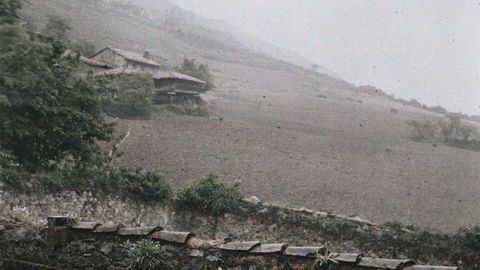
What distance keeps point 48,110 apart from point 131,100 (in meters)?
29.8

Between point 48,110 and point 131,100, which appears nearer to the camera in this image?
point 48,110

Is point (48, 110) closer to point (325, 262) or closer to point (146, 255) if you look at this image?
point (146, 255)

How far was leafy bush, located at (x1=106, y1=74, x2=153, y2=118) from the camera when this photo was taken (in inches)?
1809

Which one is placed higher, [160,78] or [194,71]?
[194,71]

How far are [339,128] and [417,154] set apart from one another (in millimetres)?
13895

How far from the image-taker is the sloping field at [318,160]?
32094 millimetres

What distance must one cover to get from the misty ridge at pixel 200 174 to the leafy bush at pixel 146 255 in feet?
0.05

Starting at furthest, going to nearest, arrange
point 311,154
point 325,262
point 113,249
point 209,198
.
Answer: point 311,154
point 209,198
point 113,249
point 325,262

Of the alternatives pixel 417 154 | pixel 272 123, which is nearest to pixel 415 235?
pixel 417 154

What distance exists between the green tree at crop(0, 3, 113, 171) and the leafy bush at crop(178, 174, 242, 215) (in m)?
3.65

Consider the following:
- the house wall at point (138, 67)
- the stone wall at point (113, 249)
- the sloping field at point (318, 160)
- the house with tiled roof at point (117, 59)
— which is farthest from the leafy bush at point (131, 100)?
the stone wall at point (113, 249)

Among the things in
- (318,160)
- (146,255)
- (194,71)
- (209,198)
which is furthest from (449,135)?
(146,255)

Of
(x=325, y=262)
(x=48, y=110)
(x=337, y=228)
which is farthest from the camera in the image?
(x=337, y=228)

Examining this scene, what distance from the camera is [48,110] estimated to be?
16.5 meters
